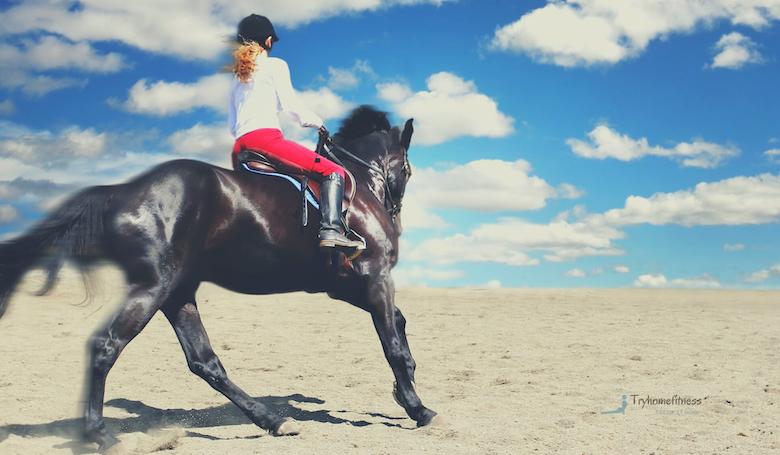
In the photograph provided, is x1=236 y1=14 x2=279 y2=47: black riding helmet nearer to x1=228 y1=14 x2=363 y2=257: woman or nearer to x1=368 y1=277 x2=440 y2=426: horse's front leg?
x1=228 y1=14 x2=363 y2=257: woman

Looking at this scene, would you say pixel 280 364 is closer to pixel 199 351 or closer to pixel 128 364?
pixel 128 364

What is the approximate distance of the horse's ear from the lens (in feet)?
20.0

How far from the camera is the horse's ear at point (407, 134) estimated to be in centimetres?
610

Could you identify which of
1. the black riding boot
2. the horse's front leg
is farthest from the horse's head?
the horse's front leg

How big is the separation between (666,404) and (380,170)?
152 inches

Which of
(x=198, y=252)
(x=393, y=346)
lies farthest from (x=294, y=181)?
(x=393, y=346)

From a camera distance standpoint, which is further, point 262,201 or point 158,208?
point 262,201

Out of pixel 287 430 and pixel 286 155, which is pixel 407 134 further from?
pixel 287 430

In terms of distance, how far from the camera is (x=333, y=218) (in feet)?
15.2

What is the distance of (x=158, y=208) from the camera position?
4.25 meters

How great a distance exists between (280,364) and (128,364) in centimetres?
201

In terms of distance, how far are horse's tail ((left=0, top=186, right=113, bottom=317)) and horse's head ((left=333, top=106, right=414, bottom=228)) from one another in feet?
7.88

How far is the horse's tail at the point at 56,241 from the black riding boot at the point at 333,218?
1.65 meters

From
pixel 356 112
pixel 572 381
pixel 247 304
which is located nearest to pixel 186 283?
pixel 356 112
